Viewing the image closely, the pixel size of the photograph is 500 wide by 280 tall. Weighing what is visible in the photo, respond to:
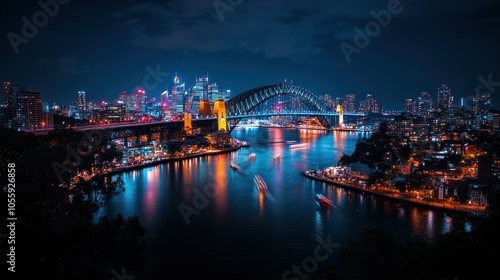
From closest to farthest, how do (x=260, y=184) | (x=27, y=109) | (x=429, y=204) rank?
1. (x=429, y=204)
2. (x=260, y=184)
3. (x=27, y=109)

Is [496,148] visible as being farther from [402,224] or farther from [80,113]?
[80,113]

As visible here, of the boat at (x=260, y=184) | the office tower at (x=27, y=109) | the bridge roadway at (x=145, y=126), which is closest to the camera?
the boat at (x=260, y=184)

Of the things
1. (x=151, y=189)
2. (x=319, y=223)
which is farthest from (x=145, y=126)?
(x=319, y=223)

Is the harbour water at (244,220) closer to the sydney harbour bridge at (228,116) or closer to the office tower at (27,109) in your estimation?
the sydney harbour bridge at (228,116)

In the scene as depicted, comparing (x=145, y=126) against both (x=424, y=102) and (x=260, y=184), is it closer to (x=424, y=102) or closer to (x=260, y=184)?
(x=260, y=184)

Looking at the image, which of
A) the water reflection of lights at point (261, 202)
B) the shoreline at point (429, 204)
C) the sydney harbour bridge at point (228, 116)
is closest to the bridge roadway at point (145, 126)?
the sydney harbour bridge at point (228, 116)

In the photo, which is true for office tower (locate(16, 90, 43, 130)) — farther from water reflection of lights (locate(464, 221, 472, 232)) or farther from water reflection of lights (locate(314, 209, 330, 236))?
water reflection of lights (locate(464, 221, 472, 232))
